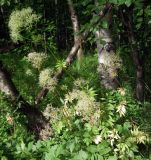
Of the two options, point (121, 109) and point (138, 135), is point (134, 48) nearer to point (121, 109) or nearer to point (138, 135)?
point (121, 109)

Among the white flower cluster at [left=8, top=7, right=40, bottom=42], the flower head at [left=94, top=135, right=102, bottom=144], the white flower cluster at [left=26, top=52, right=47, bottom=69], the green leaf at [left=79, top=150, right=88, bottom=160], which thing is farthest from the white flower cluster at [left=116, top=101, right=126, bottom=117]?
the white flower cluster at [left=8, top=7, right=40, bottom=42]

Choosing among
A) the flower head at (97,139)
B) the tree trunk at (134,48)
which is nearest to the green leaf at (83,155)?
the flower head at (97,139)

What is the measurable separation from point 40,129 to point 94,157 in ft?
5.10

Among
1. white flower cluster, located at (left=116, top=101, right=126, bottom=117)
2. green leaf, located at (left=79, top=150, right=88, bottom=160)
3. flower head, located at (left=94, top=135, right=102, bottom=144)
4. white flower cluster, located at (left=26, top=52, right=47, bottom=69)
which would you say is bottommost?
green leaf, located at (left=79, top=150, right=88, bottom=160)

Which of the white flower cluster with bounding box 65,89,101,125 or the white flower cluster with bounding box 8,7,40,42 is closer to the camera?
the white flower cluster with bounding box 65,89,101,125

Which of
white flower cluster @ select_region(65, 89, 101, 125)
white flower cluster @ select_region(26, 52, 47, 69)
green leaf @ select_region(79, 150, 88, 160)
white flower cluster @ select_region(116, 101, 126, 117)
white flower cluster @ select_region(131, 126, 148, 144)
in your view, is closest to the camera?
green leaf @ select_region(79, 150, 88, 160)

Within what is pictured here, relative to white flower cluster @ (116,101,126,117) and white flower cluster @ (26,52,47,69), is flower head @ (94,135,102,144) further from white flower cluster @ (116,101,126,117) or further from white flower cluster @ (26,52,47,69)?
white flower cluster @ (26,52,47,69)

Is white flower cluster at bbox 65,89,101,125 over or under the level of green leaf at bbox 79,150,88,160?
over

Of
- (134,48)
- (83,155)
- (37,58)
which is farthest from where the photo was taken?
(134,48)

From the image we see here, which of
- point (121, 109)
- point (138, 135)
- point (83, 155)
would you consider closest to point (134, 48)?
point (121, 109)

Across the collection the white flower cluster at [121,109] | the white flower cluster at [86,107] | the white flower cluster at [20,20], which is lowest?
the white flower cluster at [121,109]

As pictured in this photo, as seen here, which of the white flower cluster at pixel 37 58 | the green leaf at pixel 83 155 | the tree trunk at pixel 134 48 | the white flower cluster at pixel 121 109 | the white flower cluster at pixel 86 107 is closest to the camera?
the green leaf at pixel 83 155

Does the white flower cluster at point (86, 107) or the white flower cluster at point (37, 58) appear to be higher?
the white flower cluster at point (37, 58)

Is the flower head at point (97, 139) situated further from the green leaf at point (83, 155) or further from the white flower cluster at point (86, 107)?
the green leaf at point (83, 155)
